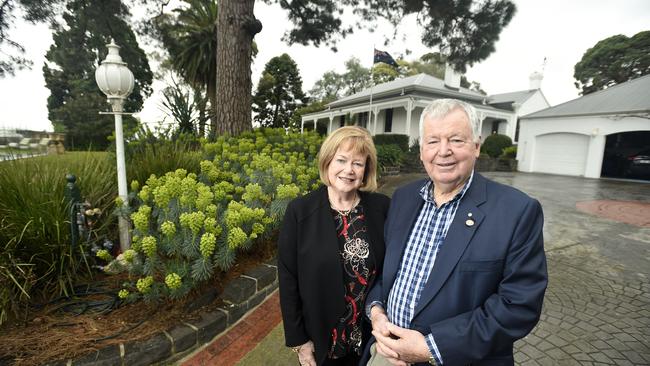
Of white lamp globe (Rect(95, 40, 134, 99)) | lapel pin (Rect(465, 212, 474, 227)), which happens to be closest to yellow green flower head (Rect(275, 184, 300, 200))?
white lamp globe (Rect(95, 40, 134, 99))

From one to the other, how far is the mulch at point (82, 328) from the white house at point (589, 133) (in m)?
18.5

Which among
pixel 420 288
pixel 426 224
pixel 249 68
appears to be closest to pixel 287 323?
pixel 420 288

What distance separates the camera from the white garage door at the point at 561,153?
14805 mm

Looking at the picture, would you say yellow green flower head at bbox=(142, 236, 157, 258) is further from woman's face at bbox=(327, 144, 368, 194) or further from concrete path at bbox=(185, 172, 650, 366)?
woman's face at bbox=(327, 144, 368, 194)

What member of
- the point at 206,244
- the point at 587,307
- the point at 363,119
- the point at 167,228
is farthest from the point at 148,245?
the point at 363,119

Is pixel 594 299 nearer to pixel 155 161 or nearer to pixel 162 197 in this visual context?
pixel 162 197

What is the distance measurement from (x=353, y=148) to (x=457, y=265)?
765 mm

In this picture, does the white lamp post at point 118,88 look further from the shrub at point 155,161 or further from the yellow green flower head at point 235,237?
the yellow green flower head at point 235,237

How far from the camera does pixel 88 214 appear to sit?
7.95 feet

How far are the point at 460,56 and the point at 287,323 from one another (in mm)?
7116

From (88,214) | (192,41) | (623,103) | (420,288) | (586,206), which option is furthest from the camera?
(192,41)

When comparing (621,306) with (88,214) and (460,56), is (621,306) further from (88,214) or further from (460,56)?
(460,56)

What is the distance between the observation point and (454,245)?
3.70 ft

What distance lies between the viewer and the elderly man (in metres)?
1.04
